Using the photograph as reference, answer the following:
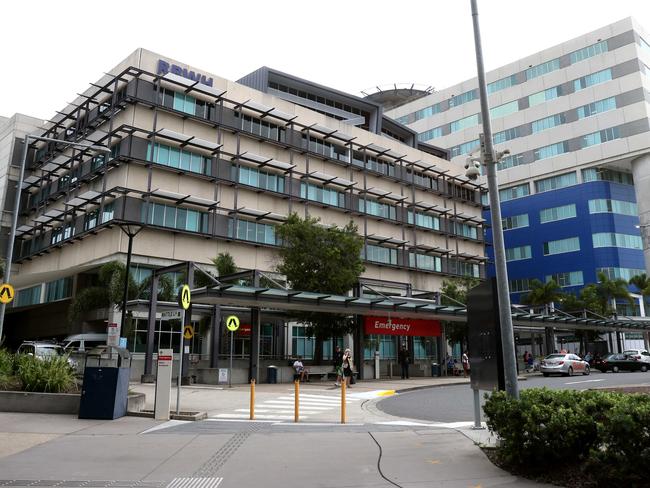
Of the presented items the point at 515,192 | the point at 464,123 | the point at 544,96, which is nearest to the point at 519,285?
the point at 515,192

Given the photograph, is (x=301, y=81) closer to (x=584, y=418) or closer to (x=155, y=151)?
(x=155, y=151)

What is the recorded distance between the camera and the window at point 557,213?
7350 cm

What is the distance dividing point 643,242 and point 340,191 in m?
40.1

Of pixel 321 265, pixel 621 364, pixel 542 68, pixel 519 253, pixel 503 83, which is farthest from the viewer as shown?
pixel 503 83

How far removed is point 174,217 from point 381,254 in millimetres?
24373

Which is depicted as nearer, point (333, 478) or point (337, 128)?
point (333, 478)

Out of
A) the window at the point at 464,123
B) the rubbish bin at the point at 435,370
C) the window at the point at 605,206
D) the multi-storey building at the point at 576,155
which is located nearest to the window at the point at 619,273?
the multi-storey building at the point at 576,155

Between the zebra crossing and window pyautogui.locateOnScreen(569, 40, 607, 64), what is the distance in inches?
2737

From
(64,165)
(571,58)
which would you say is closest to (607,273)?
(571,58)

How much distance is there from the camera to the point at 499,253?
398 inches

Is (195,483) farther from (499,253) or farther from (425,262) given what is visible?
(425,262)

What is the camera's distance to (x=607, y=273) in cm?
6962

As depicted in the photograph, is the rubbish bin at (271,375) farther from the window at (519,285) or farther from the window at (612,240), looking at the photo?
the window at (519,285)

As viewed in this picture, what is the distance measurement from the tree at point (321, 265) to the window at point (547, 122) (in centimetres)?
5243
